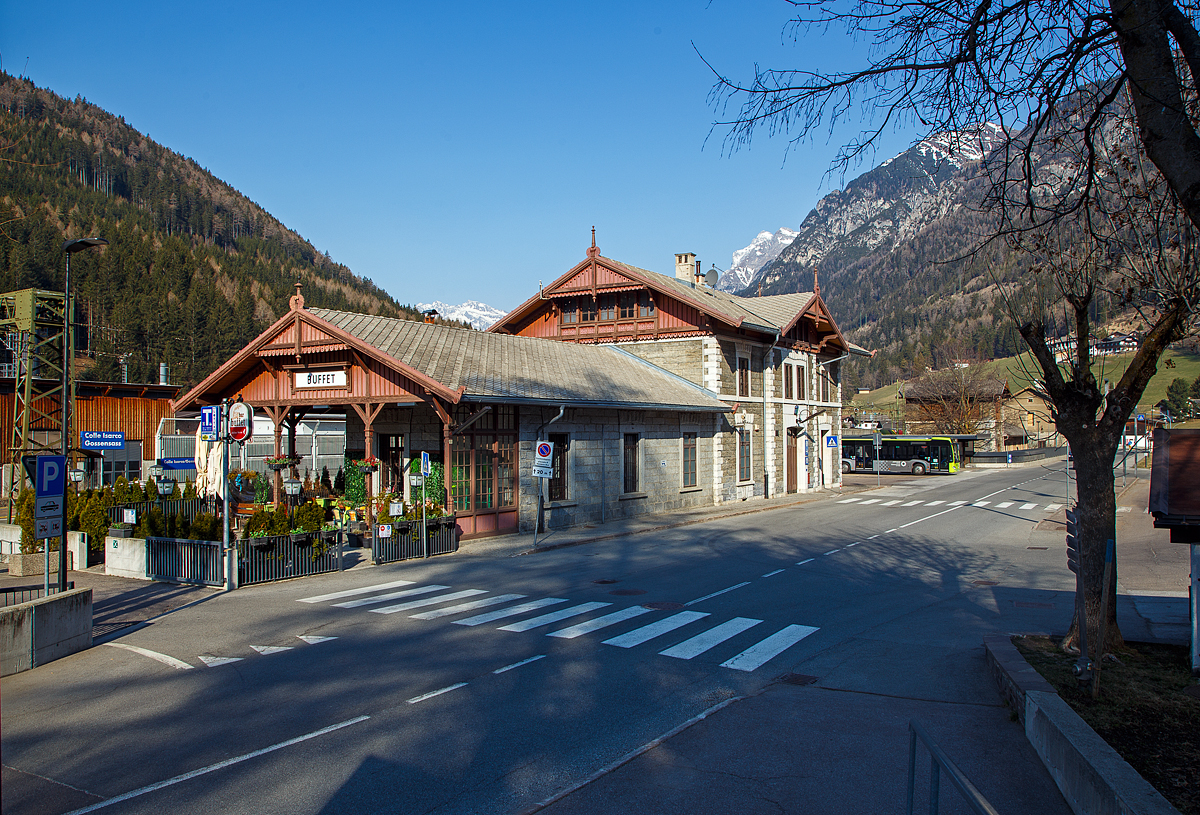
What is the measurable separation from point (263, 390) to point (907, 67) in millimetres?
21037

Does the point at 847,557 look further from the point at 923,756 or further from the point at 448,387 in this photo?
the point at 923,756

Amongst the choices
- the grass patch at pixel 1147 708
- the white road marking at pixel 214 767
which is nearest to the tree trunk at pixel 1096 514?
the grass patch at pixel 1147 708

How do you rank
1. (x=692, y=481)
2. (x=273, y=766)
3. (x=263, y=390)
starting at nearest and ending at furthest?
(x=273, y=766), (x=263, y=390), (x=692, y=481)

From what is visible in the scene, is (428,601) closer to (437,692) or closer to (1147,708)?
(437,692)

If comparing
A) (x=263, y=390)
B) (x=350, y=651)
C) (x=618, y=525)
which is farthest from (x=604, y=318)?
(x=350, y=651)

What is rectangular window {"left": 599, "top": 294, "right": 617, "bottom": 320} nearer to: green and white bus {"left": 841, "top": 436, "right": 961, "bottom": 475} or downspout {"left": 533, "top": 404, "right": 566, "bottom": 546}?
downspout {"left": 533, "top": 404, "right": 566, "bottom": 546}

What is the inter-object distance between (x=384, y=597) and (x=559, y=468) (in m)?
10.6

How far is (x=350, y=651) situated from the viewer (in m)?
9.35

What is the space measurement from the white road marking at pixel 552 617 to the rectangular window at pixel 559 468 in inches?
421

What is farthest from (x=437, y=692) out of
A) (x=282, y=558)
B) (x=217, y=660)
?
(x=282, y=558)

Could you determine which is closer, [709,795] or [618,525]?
[709,795]

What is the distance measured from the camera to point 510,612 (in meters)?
11.7

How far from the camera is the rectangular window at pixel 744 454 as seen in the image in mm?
32562

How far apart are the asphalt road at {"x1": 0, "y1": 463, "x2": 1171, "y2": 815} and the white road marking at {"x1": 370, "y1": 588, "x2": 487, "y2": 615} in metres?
0.08
